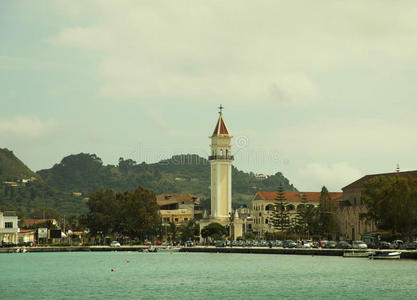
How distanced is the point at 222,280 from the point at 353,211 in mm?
101441

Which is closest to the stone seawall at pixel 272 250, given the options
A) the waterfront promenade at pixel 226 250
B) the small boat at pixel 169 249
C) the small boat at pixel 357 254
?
the waterfront promenade at pixel 226 250

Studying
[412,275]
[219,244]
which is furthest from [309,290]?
[219,244]

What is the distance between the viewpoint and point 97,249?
15962 centimetres

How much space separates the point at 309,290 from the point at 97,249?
93626 millimetres

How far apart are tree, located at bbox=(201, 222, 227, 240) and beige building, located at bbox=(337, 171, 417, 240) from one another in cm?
3030

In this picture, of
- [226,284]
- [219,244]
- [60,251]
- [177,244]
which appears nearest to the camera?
[226,284]

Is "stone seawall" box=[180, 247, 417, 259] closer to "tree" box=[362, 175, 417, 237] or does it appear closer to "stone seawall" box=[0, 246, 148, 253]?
"stone seawall" box=[0, 246, 148, 253]

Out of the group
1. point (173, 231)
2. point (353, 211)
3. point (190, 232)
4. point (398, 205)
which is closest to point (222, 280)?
point (398, 205)

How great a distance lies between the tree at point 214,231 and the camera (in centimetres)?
17325

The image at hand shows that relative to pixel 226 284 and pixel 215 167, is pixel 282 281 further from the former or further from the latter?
pixel 215 167

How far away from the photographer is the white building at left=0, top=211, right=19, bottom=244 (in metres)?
178

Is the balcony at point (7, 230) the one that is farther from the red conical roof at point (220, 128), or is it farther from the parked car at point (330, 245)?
the parked car at point (330, 245)

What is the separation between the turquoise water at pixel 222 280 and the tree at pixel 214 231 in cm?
5991

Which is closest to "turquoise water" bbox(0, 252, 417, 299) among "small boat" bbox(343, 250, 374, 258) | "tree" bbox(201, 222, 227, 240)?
"small boat" bbox(343, 250, 374, 258)
